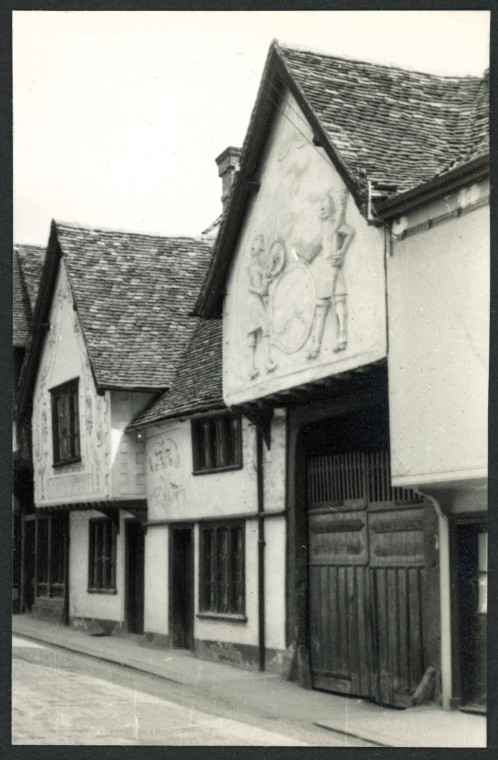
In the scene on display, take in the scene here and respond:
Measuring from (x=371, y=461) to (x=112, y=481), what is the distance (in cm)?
798

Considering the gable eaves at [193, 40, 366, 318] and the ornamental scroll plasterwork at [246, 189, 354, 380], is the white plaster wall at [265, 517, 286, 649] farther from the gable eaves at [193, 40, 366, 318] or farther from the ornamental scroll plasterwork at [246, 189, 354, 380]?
the gable eaves at [193, 40, 366, 318]

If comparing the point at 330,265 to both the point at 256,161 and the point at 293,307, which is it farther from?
the point at 256,161

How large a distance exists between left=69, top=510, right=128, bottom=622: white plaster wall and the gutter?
1246cm

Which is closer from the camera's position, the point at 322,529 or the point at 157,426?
the point at 322,529

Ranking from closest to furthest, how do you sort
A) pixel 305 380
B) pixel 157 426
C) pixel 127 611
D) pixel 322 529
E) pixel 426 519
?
pixel 426 519 → pixel 305 380 → pixel 322 529 → pixel 157 426 → pixel 127 611

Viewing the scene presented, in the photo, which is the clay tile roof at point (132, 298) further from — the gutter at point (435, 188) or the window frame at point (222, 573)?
the gutter at point (435, 188)

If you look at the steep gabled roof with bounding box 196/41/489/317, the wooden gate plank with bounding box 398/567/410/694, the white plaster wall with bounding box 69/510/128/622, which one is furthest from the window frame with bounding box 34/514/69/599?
the wooden gate plank with bounding box 398/567/410/694

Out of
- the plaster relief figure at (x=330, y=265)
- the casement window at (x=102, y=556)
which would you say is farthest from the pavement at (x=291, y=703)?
the plaster relief figure at (x=330, y=265)

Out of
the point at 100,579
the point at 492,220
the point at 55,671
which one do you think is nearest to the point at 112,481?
the point at 100,579

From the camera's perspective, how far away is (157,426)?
21.9m

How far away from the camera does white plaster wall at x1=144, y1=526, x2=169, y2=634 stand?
21.5 m

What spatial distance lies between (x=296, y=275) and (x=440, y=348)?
3586mm

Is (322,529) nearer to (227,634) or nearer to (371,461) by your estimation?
(371,461)

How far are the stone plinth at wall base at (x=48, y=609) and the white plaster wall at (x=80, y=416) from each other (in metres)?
2.44
